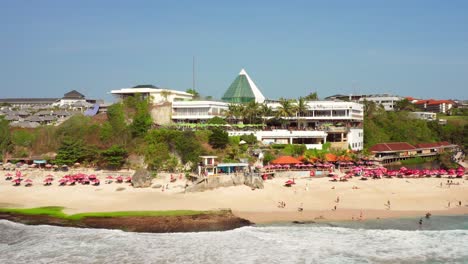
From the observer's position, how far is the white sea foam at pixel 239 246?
85.8 feet

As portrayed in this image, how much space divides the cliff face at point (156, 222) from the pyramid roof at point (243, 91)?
48258 millimetres

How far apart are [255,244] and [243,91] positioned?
182ft

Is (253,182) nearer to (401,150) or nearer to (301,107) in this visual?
(301,107)

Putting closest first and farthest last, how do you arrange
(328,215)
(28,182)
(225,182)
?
1. (328,215)
2. (225,182)
3. (28,182)

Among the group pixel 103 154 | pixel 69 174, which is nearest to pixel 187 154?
pixel 103 154

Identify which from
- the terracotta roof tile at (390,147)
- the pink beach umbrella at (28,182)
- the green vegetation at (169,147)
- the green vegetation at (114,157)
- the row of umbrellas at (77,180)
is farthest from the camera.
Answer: the terracotta roof tile at (390,147)

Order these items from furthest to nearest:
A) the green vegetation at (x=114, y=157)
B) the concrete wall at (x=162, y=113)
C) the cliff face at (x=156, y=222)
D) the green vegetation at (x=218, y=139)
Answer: the concrete wall at (x=162, y=113) < the green vegetation at (x=218, y=139) < the green vegetation at (x=114, y=157) < the cliff face at (x=156, y=222)

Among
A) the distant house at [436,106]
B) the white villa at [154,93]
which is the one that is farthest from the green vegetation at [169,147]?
the distant house at [436,106]

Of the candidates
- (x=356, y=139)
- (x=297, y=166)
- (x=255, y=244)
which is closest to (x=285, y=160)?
(x=297, y=166)

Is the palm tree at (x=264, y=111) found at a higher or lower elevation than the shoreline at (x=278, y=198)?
higher

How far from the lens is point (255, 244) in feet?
93.0

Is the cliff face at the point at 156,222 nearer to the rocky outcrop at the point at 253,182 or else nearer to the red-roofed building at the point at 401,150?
the rocky outcrop at the point at 253,182

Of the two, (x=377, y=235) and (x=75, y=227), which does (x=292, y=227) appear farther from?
(x=75, y=227)

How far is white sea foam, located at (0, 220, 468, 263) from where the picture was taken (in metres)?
26.2
